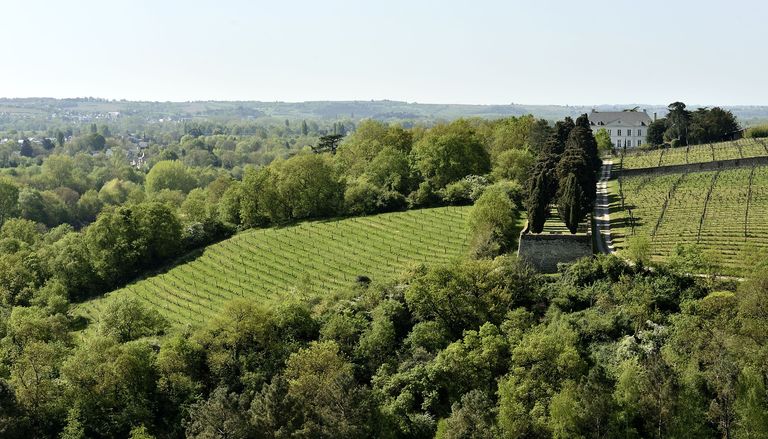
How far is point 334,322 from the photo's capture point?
43500 mm

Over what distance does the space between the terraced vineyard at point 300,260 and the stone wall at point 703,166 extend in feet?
72.5

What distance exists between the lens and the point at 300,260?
60844mm

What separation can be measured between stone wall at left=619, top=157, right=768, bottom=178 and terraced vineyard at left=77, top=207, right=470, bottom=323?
22109 millimetres

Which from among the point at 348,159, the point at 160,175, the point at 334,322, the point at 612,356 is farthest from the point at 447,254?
the point at 160,175

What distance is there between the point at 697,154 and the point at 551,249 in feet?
146

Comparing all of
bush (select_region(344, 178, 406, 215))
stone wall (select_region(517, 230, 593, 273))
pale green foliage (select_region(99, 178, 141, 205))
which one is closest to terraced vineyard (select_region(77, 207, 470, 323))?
bush (select_region(344, 178, 406, 215))

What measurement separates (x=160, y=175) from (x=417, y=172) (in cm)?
6207

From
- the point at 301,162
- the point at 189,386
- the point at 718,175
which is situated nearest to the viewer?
the point at 189,386

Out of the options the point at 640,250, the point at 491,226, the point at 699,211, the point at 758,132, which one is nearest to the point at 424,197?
the point at 491,226

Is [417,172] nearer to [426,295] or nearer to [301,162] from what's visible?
[301,162]

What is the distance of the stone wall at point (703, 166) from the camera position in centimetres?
7025

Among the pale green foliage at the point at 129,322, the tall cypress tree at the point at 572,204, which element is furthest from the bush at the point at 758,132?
the pale green foliage at the point at 129,322

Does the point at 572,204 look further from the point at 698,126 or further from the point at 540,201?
the point at 698,126

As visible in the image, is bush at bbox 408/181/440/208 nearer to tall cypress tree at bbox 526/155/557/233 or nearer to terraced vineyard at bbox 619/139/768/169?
tall cypress tree at bbox 526/155/557/233
